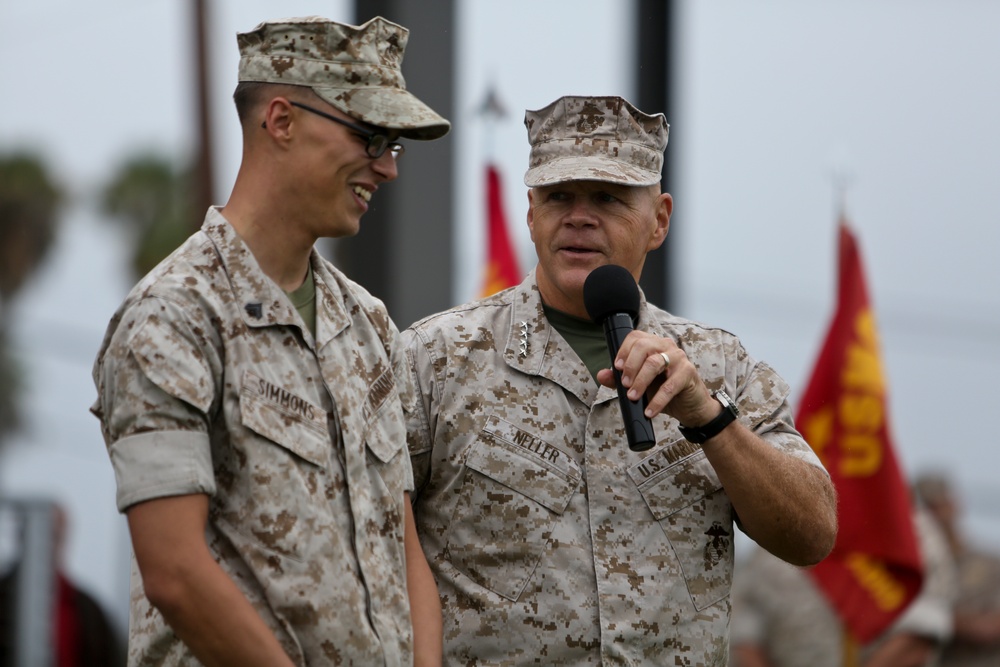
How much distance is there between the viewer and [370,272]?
7078 millimetres

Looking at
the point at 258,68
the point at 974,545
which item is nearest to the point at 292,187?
the point at 258,68

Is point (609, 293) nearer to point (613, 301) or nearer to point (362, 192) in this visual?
point (613, 301)

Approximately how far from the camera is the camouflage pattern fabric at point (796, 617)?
7387mm

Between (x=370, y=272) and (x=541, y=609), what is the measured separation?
3708 millimetres

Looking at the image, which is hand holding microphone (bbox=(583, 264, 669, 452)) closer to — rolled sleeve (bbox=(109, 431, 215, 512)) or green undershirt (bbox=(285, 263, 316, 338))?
green undershirt (bbox=(285, 263, 316, 338))

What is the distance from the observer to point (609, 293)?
11.3ft

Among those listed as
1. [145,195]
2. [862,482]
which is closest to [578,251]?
[862,482]

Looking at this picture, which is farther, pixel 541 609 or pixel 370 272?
pixel 370 272

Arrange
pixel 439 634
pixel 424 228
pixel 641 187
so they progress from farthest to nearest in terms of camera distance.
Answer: pixel 424 228
pixel 641 187
pixel 439 634

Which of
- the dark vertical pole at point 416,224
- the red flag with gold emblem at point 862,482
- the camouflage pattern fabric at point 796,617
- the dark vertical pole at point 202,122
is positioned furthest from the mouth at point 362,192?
the dark vertical pole at point 202,122

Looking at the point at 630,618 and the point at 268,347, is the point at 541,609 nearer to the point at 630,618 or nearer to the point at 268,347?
the point at 630,618

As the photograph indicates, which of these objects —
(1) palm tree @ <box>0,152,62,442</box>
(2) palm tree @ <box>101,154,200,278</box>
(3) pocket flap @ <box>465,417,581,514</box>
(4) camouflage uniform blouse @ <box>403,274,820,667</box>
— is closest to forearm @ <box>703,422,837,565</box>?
(4) camouflage uniform blouse @ <box>403,274,820,667</box>

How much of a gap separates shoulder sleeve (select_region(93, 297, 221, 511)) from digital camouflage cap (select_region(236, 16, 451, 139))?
1.66 feet

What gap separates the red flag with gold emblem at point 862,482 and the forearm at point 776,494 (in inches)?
127
